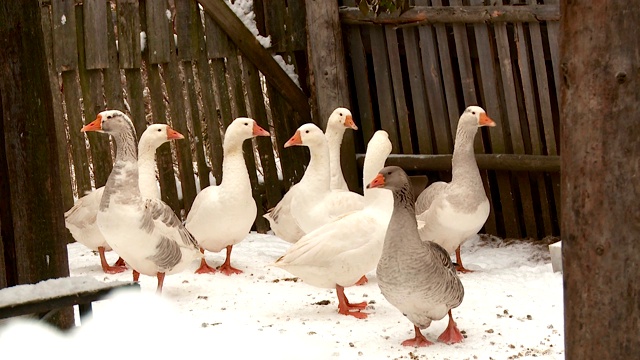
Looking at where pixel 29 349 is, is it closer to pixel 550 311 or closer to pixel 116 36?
pixel 550 311

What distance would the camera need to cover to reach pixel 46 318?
3.44 metres

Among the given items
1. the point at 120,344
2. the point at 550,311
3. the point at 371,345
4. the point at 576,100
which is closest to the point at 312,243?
the point at 371,345

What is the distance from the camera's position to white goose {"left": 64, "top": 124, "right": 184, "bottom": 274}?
6719 millimetres

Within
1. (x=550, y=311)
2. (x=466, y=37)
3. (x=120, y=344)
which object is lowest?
(x=550, y=311)

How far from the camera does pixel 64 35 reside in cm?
770

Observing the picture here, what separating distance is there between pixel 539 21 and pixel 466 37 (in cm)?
64

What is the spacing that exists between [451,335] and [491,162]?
2849 millimetres

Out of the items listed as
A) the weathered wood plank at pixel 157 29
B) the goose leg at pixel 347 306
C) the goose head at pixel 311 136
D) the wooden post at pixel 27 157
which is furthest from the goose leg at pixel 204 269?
the wooden post at pixel 27 157

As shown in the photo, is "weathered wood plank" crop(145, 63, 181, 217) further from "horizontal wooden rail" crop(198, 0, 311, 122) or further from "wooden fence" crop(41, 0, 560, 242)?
"horizontal wooden rail" crop(198, 0, 311, 122)

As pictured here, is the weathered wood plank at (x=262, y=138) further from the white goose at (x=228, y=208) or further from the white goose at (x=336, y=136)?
the white goose at (x=228, y=208)

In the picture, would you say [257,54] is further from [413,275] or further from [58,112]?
[413,275]

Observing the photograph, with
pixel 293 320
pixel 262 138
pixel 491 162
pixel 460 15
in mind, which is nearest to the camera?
pixel 293 320

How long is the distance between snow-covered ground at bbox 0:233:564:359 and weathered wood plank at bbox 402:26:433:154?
121 centimetres

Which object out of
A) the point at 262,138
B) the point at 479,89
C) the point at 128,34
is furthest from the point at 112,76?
the point at 479,89
